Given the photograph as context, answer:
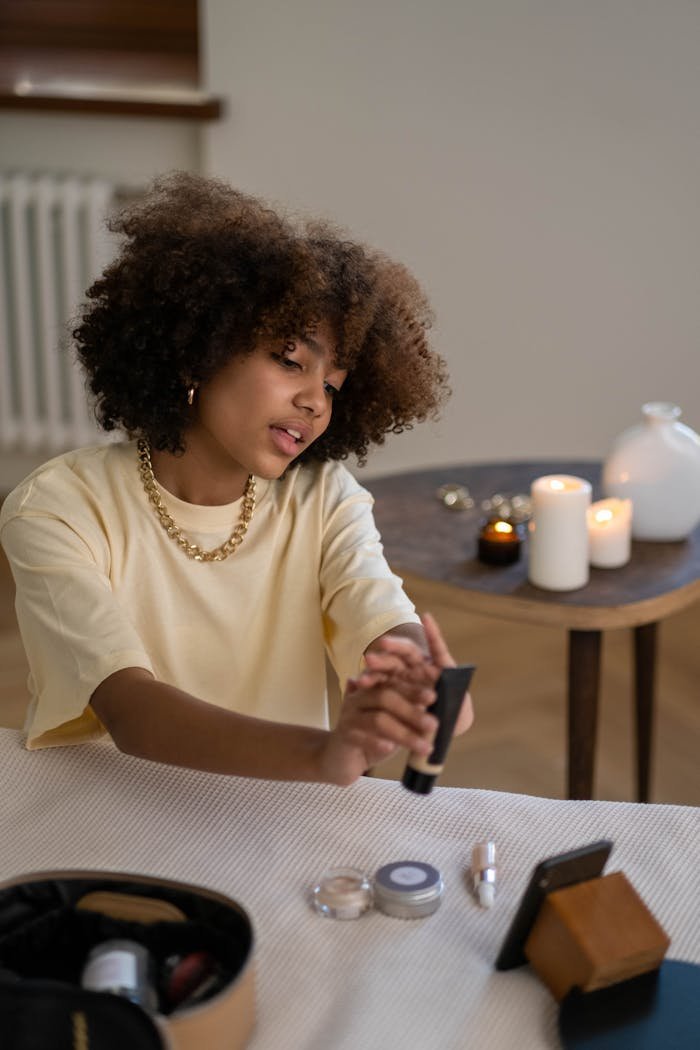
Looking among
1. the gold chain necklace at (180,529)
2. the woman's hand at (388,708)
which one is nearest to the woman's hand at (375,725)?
the woman's hand at (388,708)

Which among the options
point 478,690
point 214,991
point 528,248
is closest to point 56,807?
point 214,991

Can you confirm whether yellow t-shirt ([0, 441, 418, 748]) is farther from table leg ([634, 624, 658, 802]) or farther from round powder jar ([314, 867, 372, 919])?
table leg ([634, 624, 658, 802])

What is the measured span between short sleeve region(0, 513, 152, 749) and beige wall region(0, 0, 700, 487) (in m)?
2.08

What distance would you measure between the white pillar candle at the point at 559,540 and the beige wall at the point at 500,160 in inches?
62.0

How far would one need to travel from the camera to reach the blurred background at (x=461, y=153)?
10.2 feet

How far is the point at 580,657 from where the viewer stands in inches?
70.7

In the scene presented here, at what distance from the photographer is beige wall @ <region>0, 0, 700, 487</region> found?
3088 mm

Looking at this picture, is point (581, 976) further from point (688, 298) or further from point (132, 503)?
point (688, 298)

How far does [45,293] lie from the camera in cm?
333

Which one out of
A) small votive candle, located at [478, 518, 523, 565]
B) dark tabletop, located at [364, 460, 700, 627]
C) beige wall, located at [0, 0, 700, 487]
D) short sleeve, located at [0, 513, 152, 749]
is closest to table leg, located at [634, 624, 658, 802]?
A: dark tabletop, located at [364, 460, 700, 627]

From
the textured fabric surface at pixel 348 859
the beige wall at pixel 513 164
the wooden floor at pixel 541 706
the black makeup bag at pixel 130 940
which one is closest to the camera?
the black makeup bag at pixel 130 940

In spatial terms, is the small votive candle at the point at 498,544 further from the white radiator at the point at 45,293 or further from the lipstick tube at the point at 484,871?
the white radiator at the point at 45,293

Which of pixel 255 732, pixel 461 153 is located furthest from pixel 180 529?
pixel 461 153

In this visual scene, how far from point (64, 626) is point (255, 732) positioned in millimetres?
245
